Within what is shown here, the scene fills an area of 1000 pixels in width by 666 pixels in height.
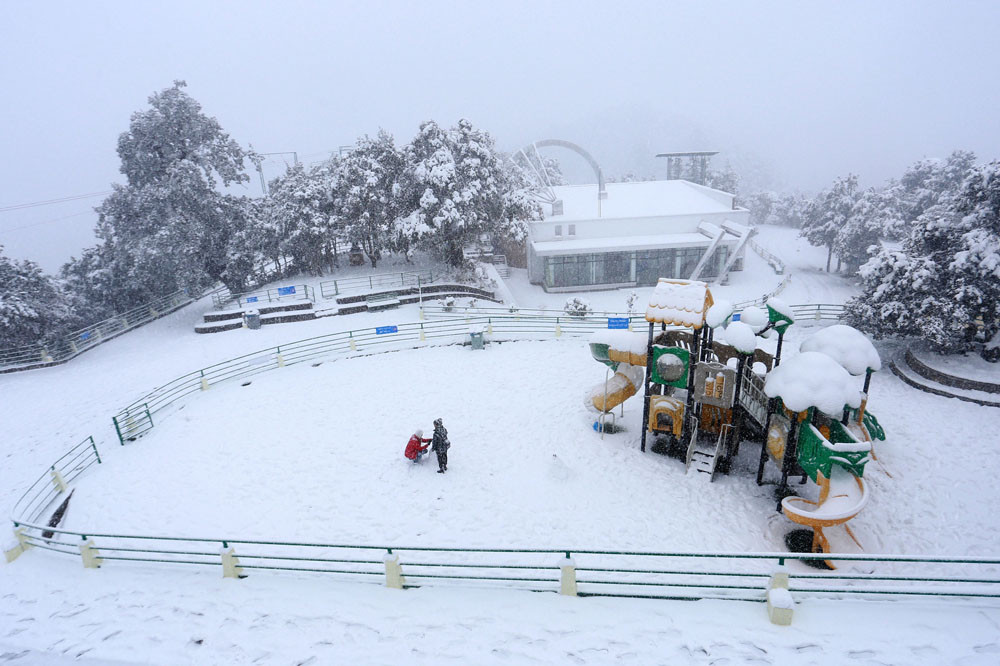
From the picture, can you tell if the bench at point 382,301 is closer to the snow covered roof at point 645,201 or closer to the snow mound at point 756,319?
the snow covered roof at point 645,201

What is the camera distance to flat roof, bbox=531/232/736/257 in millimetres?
34938

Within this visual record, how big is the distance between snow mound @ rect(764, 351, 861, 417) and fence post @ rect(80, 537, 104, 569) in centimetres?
1560

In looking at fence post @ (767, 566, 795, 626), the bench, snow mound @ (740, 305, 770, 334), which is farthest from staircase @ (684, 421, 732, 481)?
the bench

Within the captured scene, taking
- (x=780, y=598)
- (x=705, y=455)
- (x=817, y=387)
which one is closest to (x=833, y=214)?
(x=705, y=455)

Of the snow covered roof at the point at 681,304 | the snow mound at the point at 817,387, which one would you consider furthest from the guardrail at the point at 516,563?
the snow covered roof at the point at 681,304

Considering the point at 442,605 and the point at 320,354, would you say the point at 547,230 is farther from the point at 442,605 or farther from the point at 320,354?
the point at 442,605

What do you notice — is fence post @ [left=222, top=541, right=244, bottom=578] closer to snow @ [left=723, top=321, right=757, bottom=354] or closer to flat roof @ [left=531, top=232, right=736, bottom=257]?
snow @ [left=723, top=321, right=757, bottom=354]

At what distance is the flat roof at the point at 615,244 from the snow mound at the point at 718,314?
22474 mm

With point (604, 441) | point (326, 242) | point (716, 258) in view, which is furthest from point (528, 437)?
point (716, 258)

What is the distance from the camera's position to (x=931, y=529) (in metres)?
11.6

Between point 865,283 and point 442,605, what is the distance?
21.7 m

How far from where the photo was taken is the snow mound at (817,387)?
1062 centimetres

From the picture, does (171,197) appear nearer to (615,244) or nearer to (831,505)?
(615,244)

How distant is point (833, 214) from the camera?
4347 centimetres
